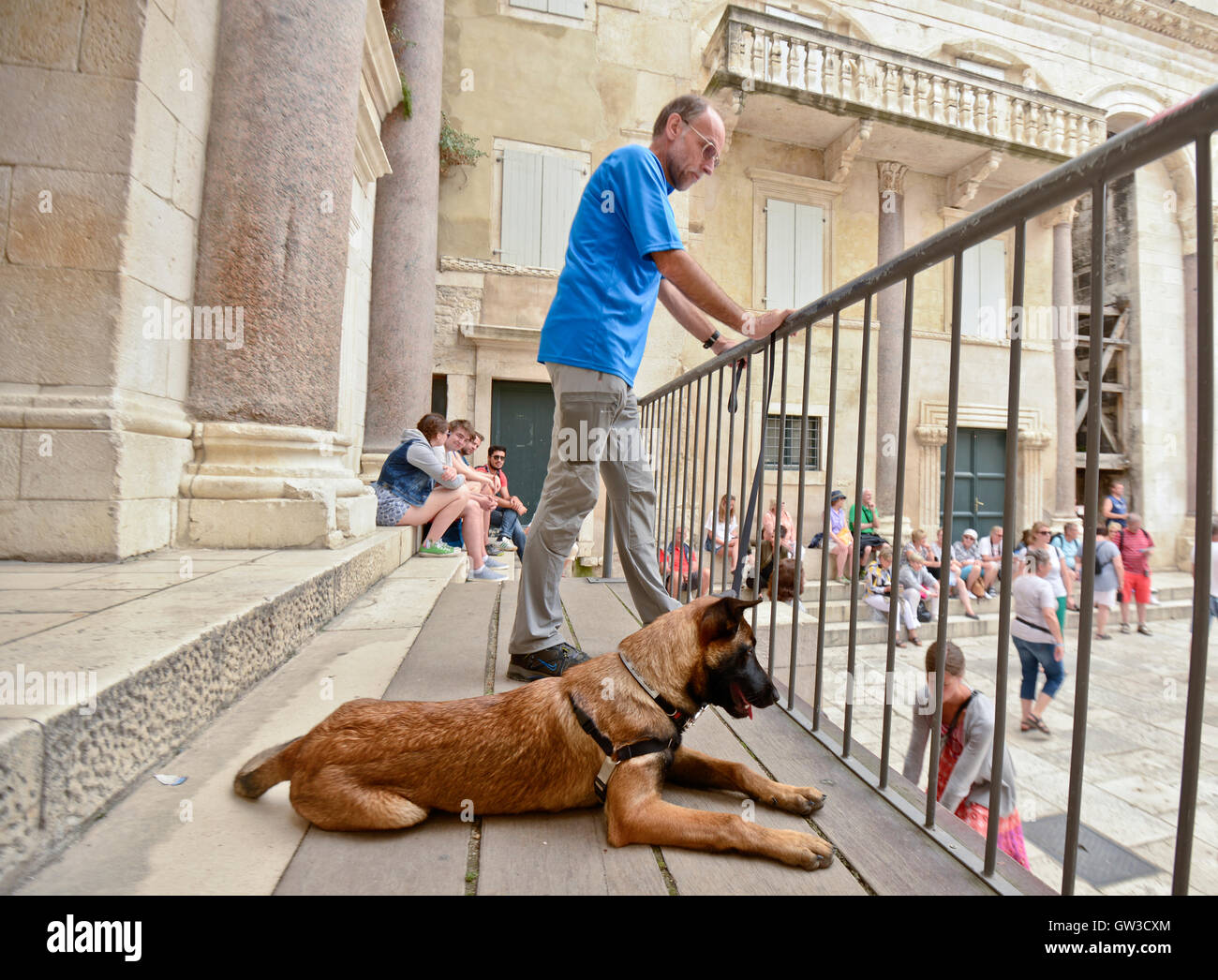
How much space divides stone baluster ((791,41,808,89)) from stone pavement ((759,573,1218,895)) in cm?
901

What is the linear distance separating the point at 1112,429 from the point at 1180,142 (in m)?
19.2

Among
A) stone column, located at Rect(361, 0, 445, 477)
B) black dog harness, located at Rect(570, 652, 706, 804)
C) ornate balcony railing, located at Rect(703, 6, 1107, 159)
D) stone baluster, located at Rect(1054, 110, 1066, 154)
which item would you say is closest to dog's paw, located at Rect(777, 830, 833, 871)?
black dog harness, located at Rect(570, 652, 706, 804)

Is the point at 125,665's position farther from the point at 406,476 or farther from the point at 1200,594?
the point at 406,476

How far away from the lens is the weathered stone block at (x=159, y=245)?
112 inches

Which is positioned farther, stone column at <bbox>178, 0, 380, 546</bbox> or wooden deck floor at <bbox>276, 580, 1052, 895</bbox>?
stone column at <bbox>178, 0, 380, 546</bbox>

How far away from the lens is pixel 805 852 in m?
1.33

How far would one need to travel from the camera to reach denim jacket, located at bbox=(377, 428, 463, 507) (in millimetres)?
5422

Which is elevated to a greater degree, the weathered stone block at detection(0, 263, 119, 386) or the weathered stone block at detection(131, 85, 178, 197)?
the weathered stone block at detection(131, 85, 178, 197)

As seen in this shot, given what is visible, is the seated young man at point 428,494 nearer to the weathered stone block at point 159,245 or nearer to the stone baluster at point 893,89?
the weathered stone block at point 159,245

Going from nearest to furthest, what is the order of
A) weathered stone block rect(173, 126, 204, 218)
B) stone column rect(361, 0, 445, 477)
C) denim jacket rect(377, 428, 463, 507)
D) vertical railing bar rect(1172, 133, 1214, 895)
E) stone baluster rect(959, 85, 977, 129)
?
vertical railing bar rect(1172, 133, 1214, 895)
weathered stone block rect(173, 126, 204, 218)
denim jacket rect(377, 428, 463, 507)
stone column rect(361, 0, 445, 477)
stone baluster rect(959, 85, 977, 129)

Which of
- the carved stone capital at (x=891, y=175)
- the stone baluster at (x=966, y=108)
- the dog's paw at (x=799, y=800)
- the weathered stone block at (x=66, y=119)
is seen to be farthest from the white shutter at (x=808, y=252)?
the dog's paw at (x=799, y=800)

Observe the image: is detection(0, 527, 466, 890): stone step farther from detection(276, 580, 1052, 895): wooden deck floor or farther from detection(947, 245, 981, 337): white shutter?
detection(947, 245, 981, 337): white shutter

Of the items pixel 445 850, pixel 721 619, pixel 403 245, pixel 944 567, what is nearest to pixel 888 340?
pixel 403 245
